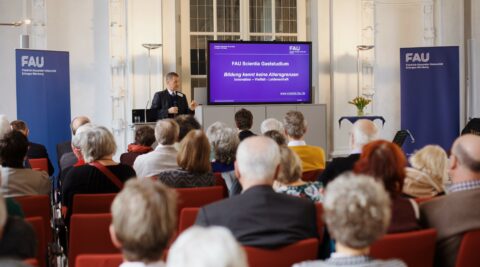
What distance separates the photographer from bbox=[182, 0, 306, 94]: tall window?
41.0ft

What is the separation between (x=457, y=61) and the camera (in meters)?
12.2

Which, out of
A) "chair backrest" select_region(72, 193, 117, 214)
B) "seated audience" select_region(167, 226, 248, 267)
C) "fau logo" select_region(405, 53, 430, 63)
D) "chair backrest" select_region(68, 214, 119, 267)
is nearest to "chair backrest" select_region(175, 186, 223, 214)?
"chair backrest" select_region(72, 193, 117, 214)

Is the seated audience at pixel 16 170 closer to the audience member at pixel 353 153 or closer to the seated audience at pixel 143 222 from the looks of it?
the audience member at pixel 353 153

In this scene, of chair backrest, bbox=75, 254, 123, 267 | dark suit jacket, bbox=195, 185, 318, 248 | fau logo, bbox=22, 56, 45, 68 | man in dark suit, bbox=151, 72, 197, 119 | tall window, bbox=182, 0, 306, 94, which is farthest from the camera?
tall window, bbox=182, 0, 306, 94

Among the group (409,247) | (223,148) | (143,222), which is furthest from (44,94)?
(143,222)

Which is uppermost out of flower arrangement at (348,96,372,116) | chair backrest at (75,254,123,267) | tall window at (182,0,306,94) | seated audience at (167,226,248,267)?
tall window at (182,0,306,94)

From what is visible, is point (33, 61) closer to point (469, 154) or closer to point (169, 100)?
point (169, 100)

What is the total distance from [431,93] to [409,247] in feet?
32.1

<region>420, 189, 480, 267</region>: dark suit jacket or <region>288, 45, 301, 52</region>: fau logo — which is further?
<region>288, 45, 301, 52</region>: fau logo

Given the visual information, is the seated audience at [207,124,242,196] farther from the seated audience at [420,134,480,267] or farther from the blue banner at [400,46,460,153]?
the blue banner at [400,46,460,153]

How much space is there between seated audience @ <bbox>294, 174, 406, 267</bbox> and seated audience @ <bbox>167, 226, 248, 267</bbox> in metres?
0.67

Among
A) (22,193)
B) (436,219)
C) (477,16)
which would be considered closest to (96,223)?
(22,193)

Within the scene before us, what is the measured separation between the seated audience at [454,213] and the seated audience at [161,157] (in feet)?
8.28

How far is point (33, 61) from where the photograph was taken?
405 inches
